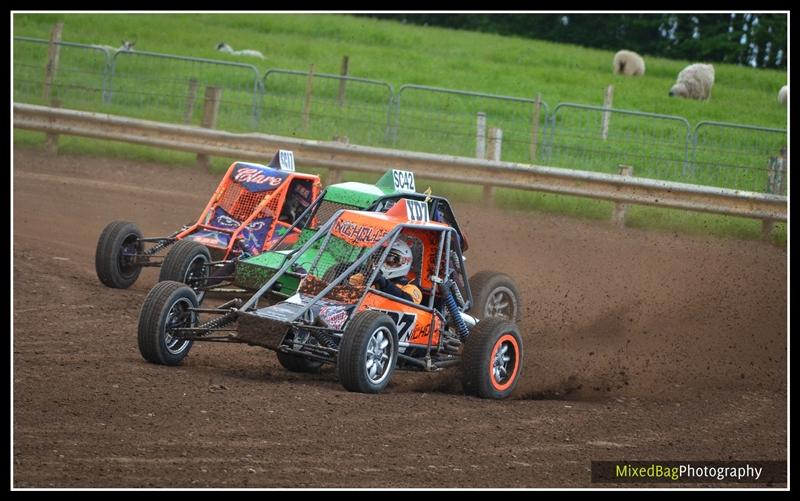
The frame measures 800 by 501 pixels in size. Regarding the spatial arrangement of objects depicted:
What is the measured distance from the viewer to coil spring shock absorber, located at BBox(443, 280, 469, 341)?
930 cm

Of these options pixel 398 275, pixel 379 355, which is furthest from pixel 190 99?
pixel 379 355

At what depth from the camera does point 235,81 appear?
70.8 ft

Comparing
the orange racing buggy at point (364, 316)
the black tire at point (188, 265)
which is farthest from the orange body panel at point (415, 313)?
the black tire at point (188, 265)

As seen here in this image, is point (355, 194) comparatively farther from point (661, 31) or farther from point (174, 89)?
point (661, 31)

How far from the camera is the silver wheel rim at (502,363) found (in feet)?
29.8

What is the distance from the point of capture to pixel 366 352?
817 centimetres

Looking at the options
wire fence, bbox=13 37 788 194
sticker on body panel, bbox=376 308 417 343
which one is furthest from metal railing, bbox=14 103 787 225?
sticker on body panel, bbox=376 308 417 343

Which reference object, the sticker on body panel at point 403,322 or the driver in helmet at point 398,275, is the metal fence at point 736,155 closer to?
the driver in helmet at point 398,275

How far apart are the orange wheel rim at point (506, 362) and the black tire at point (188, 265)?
281 centimetres

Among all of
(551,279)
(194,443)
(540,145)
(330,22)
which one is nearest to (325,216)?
(551,279)

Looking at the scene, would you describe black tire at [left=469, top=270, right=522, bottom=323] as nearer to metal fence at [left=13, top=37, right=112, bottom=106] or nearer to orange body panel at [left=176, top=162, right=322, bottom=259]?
orange body panel at [left=176, top=162, right=322, bottom=259]

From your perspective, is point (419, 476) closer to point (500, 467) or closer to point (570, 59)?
point (500, 467)

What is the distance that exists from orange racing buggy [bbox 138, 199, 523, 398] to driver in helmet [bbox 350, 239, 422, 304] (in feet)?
0.06

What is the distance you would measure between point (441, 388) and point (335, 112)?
11.2 m
